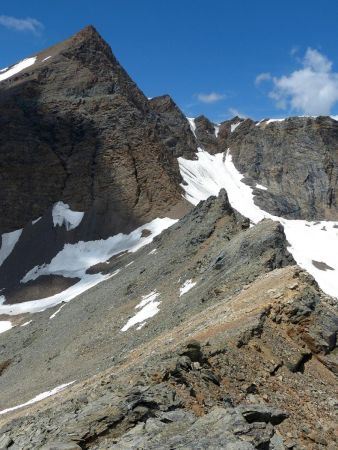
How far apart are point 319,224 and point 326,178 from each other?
66.1 m

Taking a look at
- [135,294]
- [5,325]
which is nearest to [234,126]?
[5,325]

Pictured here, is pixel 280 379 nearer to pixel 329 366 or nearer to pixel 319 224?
pixel 329 366

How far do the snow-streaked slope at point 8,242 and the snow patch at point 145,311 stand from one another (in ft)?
161

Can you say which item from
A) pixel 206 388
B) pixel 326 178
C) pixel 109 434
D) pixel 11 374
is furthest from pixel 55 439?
pixel 326 178

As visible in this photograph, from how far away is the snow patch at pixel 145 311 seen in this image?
120 feet

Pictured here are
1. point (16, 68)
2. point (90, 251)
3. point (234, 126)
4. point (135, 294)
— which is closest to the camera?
point (135, 294)

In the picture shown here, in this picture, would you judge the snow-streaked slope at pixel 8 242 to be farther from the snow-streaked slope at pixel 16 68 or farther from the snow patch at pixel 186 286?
the snow patch at pixel 186 286

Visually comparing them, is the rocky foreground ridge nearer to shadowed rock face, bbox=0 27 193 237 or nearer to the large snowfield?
shadowed rock face, bbox=0 27 193 237

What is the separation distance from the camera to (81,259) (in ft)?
252

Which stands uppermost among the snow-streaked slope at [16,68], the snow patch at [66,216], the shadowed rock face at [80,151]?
the snow-streaked slope at [16,68]

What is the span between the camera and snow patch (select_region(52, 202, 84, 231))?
8500cm

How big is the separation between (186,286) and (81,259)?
40.4 metres

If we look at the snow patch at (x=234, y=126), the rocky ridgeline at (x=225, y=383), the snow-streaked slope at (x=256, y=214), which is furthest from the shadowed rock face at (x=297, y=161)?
the rocky ridgeline at (x=225, y=383)

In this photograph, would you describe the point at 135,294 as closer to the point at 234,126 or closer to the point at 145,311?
the point at 145,311
